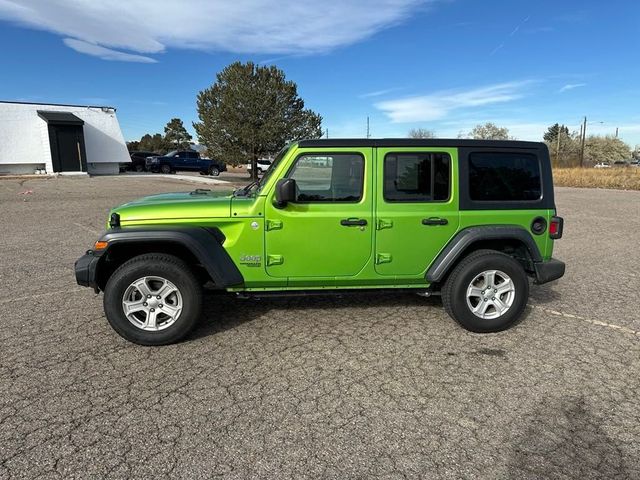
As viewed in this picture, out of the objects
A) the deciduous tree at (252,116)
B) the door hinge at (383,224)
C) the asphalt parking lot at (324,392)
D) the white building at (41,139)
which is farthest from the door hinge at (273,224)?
the white building at (41,139)

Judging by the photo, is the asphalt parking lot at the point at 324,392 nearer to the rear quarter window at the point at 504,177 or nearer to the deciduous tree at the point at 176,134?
the rear quarter window at the point at 504,177

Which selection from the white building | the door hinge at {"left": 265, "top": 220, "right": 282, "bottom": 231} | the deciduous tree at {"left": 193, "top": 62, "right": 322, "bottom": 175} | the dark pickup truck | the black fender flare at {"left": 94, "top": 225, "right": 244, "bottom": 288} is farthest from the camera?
the dark pickup truck

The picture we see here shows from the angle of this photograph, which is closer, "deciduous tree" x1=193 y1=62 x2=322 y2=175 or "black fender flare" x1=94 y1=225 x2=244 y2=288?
"black fender flare" x1=94 y1=225 x2=244 y2=288

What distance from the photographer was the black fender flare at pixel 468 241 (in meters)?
4.10

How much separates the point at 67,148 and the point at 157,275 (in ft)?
110

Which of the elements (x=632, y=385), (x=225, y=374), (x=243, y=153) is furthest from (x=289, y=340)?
(x=243, y=153)

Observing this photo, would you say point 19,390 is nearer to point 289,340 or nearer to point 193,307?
point 193,307

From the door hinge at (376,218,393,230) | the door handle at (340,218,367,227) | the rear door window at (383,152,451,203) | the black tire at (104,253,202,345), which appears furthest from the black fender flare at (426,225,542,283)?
the black tire at (104,253,202,345)

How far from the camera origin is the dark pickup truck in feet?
116

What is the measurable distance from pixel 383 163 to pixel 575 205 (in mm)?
14700

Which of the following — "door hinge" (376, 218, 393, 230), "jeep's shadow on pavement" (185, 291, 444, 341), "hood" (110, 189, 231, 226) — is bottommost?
"jeep's shadow on pavement" (185, 291, 444, 341)

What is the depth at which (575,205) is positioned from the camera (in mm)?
15844

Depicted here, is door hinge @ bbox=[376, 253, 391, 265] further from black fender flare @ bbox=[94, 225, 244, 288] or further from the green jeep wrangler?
black fender flare @ bbox=[94, 225, 244, 288]

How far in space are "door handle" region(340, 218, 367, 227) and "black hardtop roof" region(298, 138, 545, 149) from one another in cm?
70
